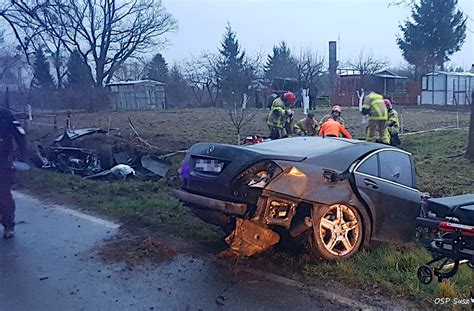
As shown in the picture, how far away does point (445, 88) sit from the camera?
40.4 meters

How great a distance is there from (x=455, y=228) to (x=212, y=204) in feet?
6.98

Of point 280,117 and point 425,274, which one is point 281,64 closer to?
point 280,117

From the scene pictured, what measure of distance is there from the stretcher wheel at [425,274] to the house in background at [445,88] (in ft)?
129

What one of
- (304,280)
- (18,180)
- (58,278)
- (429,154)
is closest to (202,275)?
(304,280)

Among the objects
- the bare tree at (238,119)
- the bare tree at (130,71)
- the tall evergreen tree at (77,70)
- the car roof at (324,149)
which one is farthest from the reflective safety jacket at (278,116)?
the bare tree at (130,71)

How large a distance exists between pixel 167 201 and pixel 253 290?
11.7 ft

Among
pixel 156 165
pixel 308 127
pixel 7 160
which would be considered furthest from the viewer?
pixel 308 127

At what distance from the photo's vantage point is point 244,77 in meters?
26.1

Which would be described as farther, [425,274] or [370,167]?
[370,167]

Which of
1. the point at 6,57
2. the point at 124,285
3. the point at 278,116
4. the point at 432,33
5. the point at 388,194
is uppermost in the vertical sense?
the point at 432,33

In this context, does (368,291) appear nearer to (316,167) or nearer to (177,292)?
(316,167)

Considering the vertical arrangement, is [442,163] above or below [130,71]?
below

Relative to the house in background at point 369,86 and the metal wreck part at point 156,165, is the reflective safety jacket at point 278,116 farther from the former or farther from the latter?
the house in background at point 369,86

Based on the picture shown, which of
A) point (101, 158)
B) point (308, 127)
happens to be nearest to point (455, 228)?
point (308, 127)
